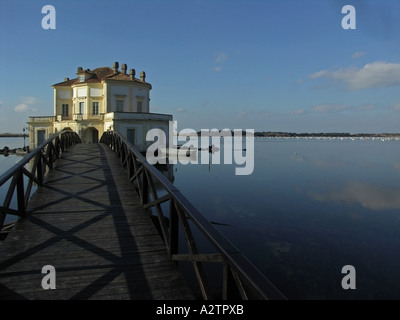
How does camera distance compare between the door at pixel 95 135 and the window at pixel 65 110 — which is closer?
the door at pixel 95 135

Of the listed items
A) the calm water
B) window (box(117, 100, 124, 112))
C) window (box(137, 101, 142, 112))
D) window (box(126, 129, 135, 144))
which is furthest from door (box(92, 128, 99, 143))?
the calm water

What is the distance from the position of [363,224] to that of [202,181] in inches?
617

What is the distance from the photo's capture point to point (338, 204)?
20.3 meters

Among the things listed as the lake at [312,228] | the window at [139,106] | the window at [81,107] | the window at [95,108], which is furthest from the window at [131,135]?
the lake at [312,228]

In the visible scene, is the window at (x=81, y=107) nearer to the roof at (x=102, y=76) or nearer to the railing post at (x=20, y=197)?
the roof at (x=102, y=76)

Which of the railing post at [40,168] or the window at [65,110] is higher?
the window at [65,110]

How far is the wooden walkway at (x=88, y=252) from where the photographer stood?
3.19 meters

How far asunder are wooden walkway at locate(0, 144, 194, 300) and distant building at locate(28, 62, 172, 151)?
1141 inches

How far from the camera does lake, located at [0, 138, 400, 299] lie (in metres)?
9.32

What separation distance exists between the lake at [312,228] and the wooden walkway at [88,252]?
5.67m

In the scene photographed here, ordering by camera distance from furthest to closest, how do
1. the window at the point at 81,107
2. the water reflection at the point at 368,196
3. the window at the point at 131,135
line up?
the window at the point at 81,107, the window at the point at 131,135, the water reflection at the point at 368,196

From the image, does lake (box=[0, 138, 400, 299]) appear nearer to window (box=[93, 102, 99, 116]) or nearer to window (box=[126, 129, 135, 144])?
window (box=[126, 129, 135, 144])

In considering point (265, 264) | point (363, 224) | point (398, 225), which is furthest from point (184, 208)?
point (398, 225)
